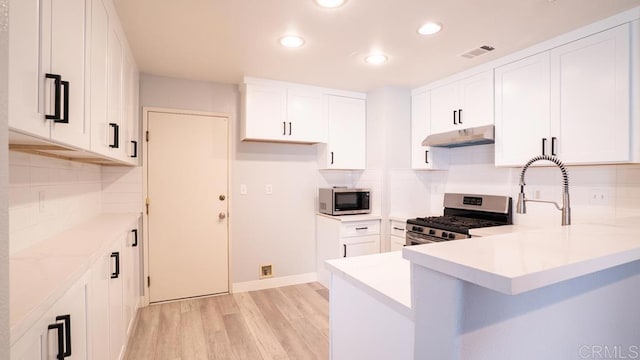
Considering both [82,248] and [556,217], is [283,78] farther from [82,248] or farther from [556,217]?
[556,217]

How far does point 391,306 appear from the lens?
1.05 m

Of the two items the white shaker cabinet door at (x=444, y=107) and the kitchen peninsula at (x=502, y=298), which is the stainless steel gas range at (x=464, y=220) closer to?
the white shaker cabinet door at (x=444, y=107)

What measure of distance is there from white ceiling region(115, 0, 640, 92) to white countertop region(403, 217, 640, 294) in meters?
1.59

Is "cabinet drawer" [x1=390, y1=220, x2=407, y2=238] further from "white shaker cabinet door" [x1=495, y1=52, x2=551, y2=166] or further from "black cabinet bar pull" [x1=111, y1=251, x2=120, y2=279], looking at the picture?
"black cabinet bar pull" [x1=111, y1=251, x2=120, y2=279]

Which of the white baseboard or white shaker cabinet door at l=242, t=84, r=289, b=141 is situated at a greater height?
white shaker cabinet door at l=242, t=84, r=289, b=141

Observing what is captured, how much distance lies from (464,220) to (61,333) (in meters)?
3.14

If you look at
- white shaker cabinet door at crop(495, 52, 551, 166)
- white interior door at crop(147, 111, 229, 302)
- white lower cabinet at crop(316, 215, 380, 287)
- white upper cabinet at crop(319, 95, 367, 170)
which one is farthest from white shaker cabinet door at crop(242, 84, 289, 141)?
white shaker cabinet door at crop(495, 52, 551, 166)

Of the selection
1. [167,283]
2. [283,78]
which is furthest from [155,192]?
[283,78]

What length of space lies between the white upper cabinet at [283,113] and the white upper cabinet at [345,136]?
0.12 meters

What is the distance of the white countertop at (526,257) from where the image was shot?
0.64 metres

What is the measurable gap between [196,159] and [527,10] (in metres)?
3.13

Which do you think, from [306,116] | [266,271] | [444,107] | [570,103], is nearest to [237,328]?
[266,271]

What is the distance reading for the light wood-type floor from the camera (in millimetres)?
2369

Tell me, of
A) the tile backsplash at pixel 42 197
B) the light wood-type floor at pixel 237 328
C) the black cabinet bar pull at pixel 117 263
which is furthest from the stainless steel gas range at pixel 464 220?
the tile backsplash at pixel 42 197
